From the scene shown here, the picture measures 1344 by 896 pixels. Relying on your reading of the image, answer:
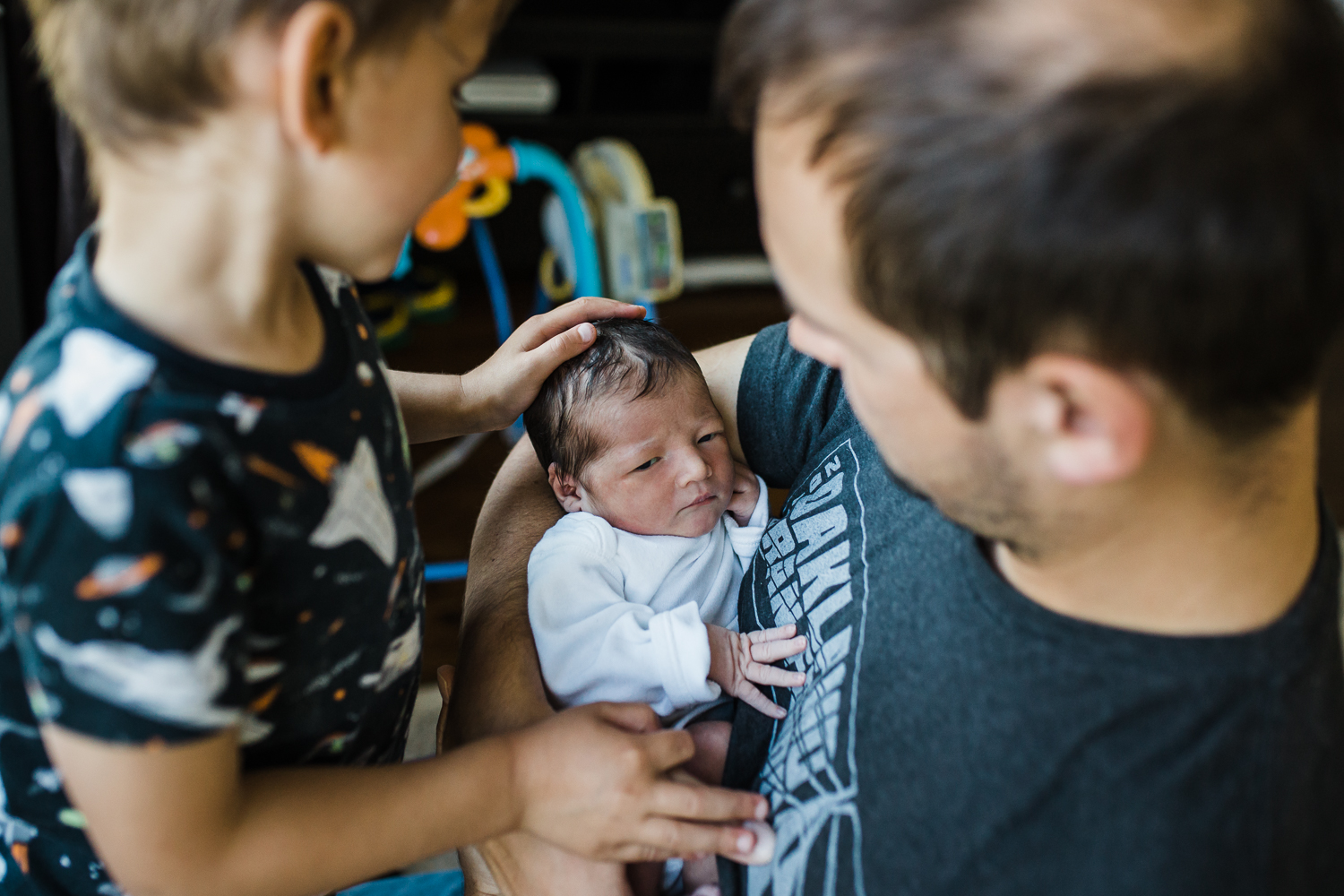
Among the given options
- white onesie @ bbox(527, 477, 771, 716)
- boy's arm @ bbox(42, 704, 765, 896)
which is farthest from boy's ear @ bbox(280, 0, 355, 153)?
white onesie @ bbox(527, 477, 771, 716)

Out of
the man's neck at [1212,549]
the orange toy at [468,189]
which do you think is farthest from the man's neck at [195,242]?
the orange toy at [468,189]

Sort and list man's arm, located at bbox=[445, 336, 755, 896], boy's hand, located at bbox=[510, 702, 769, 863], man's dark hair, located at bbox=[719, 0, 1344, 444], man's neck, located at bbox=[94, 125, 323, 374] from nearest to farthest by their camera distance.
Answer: man's dark hair, located at bbox=[719, 0, 1344, 444], man's neck, located at bbox=[94, 125, 323, 374], boy's hand, located at bbox=[510, 702, 769, 863], man's arm, located at bbox=[445, 336, 755, 896]

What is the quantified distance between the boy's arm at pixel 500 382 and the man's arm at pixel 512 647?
0.40 ft

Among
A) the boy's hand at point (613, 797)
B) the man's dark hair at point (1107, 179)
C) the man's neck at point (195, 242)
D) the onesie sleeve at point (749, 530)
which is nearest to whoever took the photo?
the man's dark hair at point (1107, 179)

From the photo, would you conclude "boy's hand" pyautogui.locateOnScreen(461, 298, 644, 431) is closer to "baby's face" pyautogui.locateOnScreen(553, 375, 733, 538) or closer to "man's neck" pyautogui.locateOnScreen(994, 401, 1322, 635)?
"baby's face" pyautogui.locateOnScreen(553, 375, 733, 538)

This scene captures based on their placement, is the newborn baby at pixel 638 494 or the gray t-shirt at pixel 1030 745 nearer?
the gray t-shirt at pixel 1030 745

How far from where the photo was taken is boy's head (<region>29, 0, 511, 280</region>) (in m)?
0.62

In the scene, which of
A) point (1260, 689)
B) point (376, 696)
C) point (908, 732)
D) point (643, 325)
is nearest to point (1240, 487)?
point (1260, 689)

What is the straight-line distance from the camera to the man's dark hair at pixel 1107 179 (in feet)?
1.77

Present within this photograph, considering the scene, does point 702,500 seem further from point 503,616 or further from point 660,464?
point 503,616

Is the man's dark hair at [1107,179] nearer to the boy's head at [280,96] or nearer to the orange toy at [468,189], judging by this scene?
the boy's head at [280,96]

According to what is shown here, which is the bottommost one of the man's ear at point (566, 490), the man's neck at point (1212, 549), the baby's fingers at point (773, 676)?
the man's ear at point (566, 490)

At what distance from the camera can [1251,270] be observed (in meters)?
0.55

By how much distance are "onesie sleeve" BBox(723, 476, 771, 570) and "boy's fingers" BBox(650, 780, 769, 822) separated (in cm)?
47
